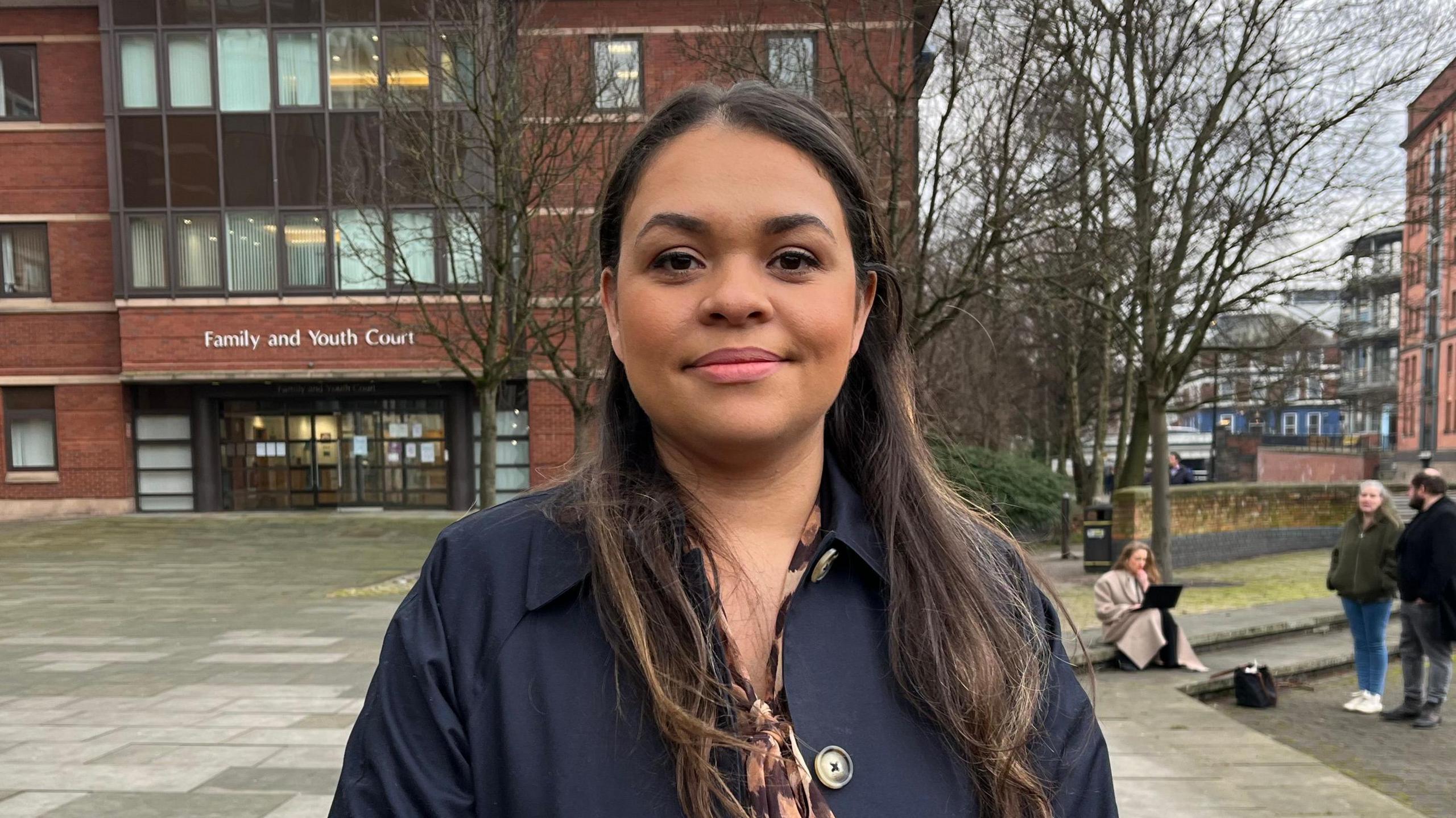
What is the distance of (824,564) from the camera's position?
1486mm

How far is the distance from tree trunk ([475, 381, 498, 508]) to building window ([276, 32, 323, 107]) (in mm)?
11771

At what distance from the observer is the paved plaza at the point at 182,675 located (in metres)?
5.50

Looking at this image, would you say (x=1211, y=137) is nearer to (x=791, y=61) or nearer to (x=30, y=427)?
(x=791, y=61)

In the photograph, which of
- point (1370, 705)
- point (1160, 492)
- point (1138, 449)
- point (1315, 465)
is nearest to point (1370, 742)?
point (1370, 705)

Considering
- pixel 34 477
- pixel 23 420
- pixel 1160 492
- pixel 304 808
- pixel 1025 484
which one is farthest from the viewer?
pixel 23 420

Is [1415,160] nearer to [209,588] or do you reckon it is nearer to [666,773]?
[666,773]

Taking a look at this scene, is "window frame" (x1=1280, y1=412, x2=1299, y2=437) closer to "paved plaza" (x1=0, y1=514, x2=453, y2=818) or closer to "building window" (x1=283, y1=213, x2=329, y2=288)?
"building window" (x1=283, y1=213, x2=329, y2=288)

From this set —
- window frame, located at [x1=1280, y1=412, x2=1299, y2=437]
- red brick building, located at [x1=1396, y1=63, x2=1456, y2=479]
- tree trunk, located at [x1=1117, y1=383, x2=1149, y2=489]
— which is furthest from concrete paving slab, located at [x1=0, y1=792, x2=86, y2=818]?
window frame, located at [x1=1280, y1=412, x2=1299, y2=437]

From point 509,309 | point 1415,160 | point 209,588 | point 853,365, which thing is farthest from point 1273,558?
point 853,365

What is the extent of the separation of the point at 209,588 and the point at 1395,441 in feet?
212

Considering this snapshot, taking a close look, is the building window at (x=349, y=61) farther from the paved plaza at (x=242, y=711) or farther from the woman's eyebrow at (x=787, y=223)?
the woman's eyebrow at (x=787, y=223)

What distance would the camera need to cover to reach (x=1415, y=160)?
42.5 ft

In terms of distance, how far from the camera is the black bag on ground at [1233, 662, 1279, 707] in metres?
8.36

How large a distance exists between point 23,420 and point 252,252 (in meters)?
7.55
